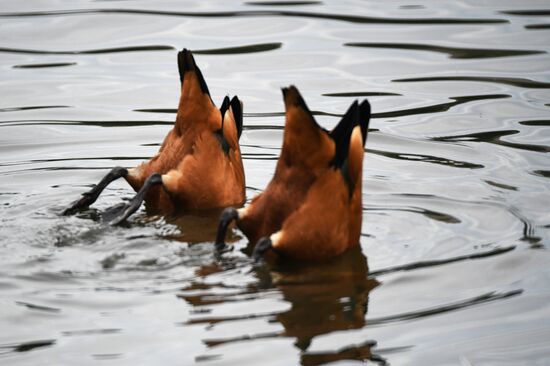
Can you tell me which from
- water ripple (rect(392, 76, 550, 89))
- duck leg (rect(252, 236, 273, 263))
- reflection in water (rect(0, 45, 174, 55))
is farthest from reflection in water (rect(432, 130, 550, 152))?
reflection in water (rect(0, 45, 174, 55))

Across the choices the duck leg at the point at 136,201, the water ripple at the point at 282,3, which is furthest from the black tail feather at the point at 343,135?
the water ripple at the point at 282,3

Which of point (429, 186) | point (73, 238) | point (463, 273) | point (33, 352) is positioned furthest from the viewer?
point (429, 186)

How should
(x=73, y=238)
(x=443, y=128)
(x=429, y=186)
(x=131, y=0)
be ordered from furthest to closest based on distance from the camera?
(x=131, y=0)
(x=443, y=128)
(x=429, y=186)
(x=73, y=238)

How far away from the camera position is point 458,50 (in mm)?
13102

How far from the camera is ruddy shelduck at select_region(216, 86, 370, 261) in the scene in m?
6.72

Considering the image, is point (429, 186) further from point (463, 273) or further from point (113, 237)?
point (113, 237)

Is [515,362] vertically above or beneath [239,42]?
beneath

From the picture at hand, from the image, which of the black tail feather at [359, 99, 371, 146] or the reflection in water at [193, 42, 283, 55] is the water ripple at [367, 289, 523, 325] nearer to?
the black tail feather at [359, 99, 371, 146]

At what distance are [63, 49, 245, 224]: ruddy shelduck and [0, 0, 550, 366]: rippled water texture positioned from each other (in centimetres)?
A: 17

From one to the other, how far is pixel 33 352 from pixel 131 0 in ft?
33.6

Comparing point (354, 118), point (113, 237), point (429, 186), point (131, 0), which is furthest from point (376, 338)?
point (131, 0)

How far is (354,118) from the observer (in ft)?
22.7

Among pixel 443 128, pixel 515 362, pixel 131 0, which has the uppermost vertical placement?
pixel 131 0

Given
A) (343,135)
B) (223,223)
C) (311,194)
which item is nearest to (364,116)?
(343,135)
